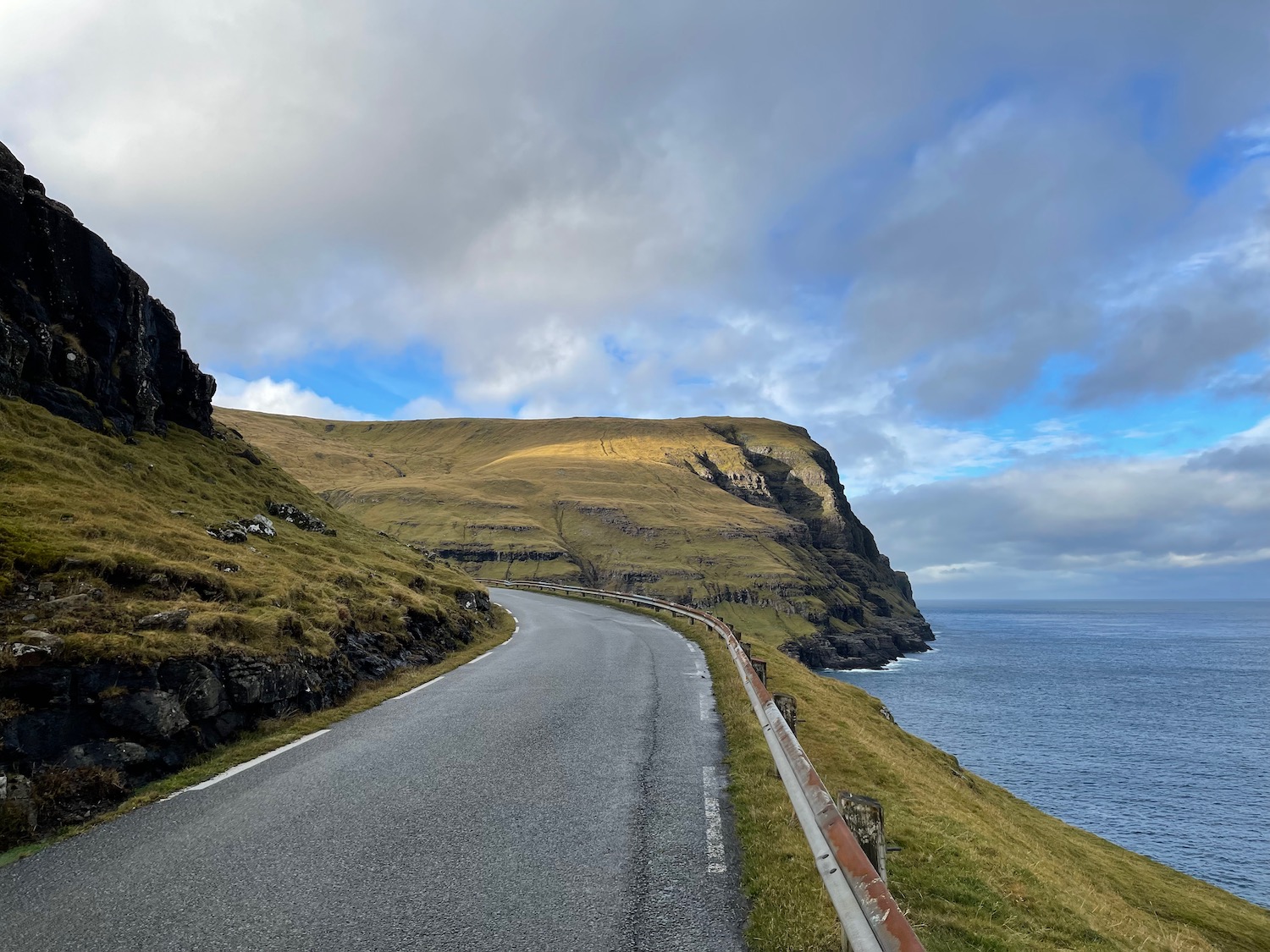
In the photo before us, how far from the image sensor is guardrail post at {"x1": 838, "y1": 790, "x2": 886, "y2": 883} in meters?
4.68

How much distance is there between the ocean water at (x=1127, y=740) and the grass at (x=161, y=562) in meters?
40.4

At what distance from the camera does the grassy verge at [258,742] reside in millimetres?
7140

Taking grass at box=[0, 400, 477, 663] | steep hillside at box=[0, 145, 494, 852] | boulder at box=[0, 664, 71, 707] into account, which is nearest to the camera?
boulder at box=[0, 664, 71, 707]

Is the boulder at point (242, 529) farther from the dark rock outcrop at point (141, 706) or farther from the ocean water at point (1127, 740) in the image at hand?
the ocean water at point (1127, 740)

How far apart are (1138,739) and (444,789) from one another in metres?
75.8

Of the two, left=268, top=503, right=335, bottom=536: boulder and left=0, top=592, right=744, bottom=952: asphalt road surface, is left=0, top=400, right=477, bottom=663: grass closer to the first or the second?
left=268, top=503, right=335, bottom=536: boulder

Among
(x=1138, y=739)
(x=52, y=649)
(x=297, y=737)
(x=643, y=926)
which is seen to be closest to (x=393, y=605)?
(x=297, y=737)

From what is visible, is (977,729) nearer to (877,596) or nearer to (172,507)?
(172,507)

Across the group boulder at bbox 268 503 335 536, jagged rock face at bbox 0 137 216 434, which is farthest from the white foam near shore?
jagged rock face at bbox 0 137 216 434

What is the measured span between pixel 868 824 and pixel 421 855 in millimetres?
4151

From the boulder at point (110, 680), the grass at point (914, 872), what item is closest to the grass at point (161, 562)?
the boulder at point (110, 680)

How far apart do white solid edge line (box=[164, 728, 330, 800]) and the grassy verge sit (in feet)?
0.29

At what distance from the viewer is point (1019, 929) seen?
5.82 m

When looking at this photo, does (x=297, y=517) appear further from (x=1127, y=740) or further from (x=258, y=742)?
(x=1127, y=740)
